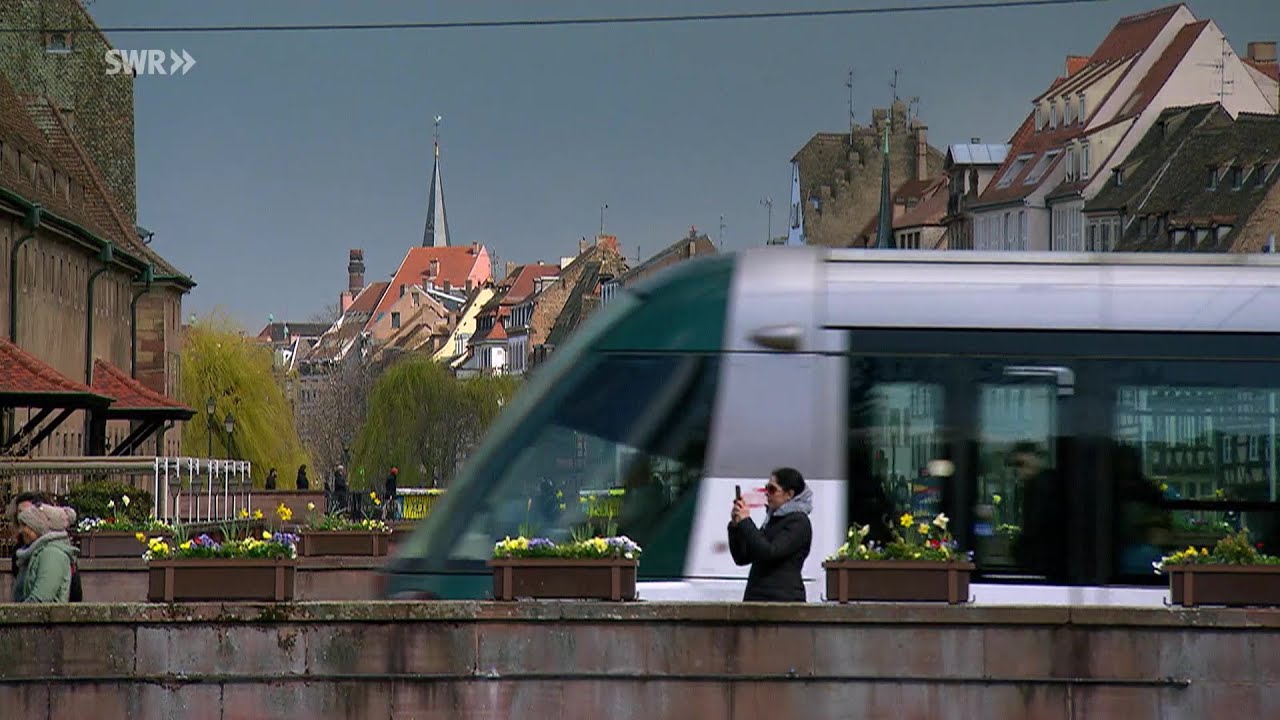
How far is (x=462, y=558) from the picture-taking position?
20609mm

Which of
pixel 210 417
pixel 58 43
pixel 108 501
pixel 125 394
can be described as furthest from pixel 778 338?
pixel 210 417

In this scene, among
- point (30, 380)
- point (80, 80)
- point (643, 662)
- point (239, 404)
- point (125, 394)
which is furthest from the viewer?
point (239, 404)

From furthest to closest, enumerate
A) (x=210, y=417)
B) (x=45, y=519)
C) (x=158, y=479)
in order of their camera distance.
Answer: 1. (x=210, y=417)
2. (x=158, y=479)
3. (x=45, y=519)

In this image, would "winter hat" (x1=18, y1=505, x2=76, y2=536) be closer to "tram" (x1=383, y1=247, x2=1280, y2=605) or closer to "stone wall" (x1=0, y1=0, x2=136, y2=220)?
"tram" (x1=383, y1=247, x2=1280, y2=605)

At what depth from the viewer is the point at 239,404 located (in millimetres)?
107062

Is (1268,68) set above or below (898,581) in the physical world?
above

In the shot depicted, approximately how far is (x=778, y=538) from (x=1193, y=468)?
446 centimetres

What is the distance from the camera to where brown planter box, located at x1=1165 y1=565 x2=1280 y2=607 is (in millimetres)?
17703

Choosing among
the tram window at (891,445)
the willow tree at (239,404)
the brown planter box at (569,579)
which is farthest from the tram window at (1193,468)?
the willow tree at (239,404)

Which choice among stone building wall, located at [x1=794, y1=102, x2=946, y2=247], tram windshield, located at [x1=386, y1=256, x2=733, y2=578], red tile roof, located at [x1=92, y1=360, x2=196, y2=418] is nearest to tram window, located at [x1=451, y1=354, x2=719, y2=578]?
tram windshield, located at [x1=386, y1=256, x2=733, y2=578]

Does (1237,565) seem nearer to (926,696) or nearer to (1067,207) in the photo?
(926,696)

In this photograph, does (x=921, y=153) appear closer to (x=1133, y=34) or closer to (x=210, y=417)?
(x=1133, y=34)

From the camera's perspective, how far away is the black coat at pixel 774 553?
1750cm

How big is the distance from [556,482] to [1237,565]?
535cm
